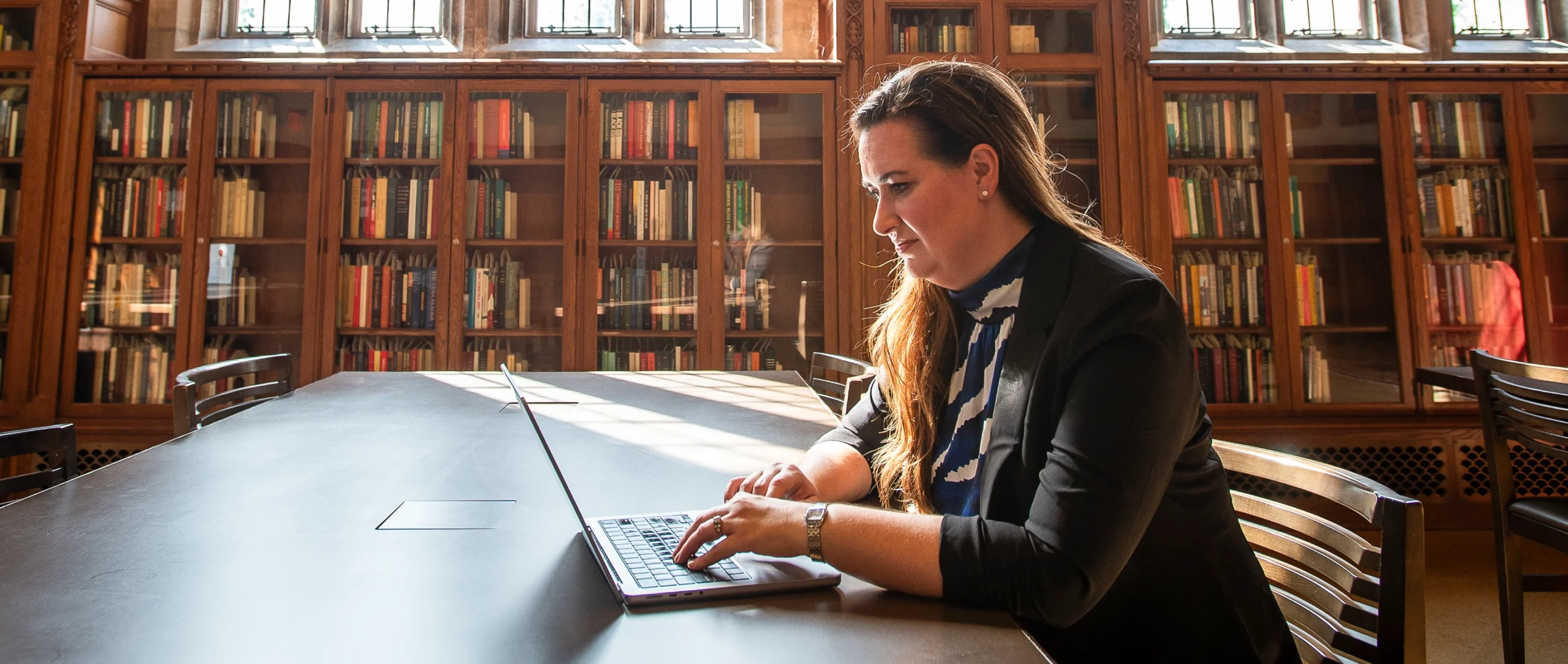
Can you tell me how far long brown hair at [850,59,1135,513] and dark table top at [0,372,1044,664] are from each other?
0.25m

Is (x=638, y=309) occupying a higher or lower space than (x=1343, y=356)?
higher

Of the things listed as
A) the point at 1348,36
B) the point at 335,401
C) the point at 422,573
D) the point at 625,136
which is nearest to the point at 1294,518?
the point at 422,573

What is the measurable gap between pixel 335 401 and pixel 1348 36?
15.8 feet

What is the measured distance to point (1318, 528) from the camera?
927 mm

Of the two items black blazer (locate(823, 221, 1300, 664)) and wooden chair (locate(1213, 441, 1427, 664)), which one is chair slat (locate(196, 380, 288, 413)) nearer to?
black blazer (locate(823, 221, 1300, 664))

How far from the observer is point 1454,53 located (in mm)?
3957

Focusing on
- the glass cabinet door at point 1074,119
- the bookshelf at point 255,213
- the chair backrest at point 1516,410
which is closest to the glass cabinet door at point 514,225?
the bookshelf at point 255,213

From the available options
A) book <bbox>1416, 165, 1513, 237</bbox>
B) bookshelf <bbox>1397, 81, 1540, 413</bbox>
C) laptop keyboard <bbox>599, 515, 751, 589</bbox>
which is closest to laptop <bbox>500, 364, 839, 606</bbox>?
laptop keyboard <bbox>599, 515, 751, 589</bbox>

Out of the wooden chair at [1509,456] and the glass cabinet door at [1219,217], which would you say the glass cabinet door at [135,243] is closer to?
the glass cabinet door at [1219,217]

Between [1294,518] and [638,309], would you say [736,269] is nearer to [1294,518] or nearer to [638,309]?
[638,309]

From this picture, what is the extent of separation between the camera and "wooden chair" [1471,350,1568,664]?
1908 mm

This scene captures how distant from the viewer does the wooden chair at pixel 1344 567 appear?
31.3 inches


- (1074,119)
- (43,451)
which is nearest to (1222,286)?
(1074,119)

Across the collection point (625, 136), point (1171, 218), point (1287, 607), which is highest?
point (625, 136)
